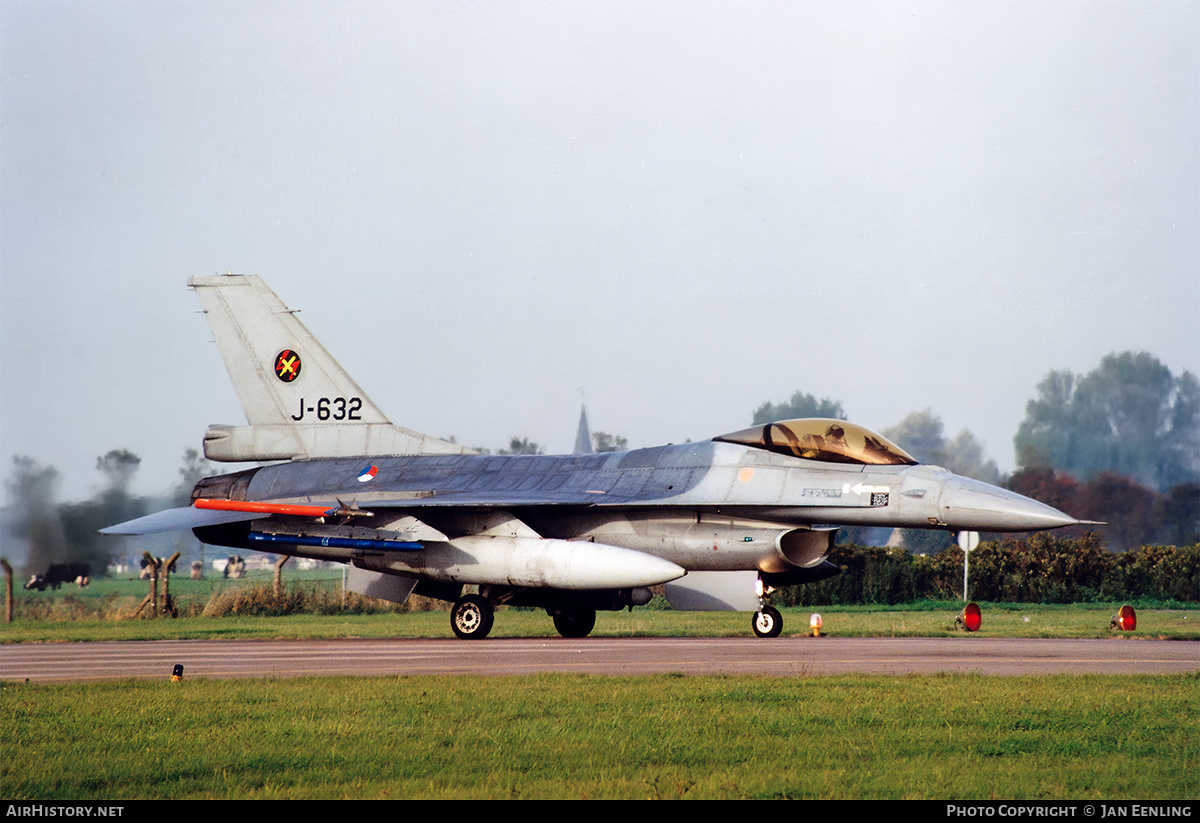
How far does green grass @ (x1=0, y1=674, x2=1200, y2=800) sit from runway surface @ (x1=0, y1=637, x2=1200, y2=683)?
1.21 m

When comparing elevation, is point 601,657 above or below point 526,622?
above

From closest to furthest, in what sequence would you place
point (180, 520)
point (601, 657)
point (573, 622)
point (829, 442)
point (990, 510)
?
point (601, 657) < point (990, 510) < point (829, 442) < point (573, 622) < point (180, 520)

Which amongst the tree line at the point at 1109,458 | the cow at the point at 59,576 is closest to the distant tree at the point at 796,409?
the tree line at the point at 1109,458

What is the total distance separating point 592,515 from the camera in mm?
15609

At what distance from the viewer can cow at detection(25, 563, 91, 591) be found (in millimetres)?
21547

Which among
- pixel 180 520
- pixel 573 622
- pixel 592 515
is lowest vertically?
pixel 573 622

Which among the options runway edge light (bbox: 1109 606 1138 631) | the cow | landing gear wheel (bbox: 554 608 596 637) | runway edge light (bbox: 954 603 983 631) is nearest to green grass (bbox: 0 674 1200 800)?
landing gear wheel (bbox: 554 608 596 637)

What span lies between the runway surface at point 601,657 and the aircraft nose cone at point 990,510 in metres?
1.34

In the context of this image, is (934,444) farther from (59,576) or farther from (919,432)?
(59,576)

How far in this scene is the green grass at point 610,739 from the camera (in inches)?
217

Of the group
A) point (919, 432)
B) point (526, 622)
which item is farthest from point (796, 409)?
point (526, 622)

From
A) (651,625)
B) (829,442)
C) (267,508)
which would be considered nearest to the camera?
(829,442)

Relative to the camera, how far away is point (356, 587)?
16281mm

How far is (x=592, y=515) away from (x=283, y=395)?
5394mm
